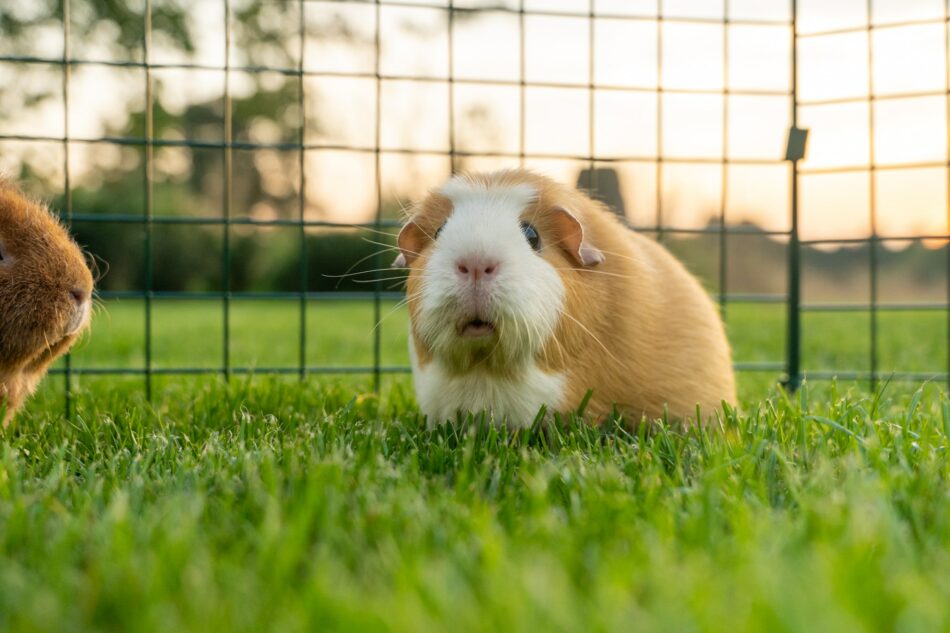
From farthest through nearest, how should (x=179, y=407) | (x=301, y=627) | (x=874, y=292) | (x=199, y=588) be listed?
(x=874, y=292)
(x=179, y=407)
(x=199, y=588)
(x=301, y=627)

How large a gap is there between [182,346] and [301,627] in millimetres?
7318

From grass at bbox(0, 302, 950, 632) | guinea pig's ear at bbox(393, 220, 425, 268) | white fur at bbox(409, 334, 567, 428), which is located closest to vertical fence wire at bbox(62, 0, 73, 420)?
grass at bbox(0, 302, 950, 632)

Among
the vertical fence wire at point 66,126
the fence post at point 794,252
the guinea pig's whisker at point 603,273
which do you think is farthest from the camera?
the fence post at point 794,252

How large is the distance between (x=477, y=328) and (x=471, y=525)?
918 millimetres

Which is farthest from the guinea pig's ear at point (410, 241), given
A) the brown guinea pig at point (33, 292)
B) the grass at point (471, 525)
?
the brown guinea pig at point (33, 292)

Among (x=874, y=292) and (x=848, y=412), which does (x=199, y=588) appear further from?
(x=874, y=292)

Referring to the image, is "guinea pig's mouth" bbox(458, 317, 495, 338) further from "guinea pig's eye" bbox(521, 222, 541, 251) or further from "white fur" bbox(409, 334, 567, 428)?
"guinea pig's eye" bbox(521, 222, 541, 251)

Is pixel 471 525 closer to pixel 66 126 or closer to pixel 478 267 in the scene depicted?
pixel 478 267

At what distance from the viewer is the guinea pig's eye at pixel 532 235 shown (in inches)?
106

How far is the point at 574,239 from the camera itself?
108 inches

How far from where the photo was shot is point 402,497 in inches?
73.7

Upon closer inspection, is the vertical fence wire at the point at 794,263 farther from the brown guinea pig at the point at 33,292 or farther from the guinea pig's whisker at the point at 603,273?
the brown guinea pig at the point at 33,292

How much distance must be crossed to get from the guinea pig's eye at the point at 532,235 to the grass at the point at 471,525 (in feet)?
1.98

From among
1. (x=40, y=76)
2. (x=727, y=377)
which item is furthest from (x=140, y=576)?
(x=40, y=76)
